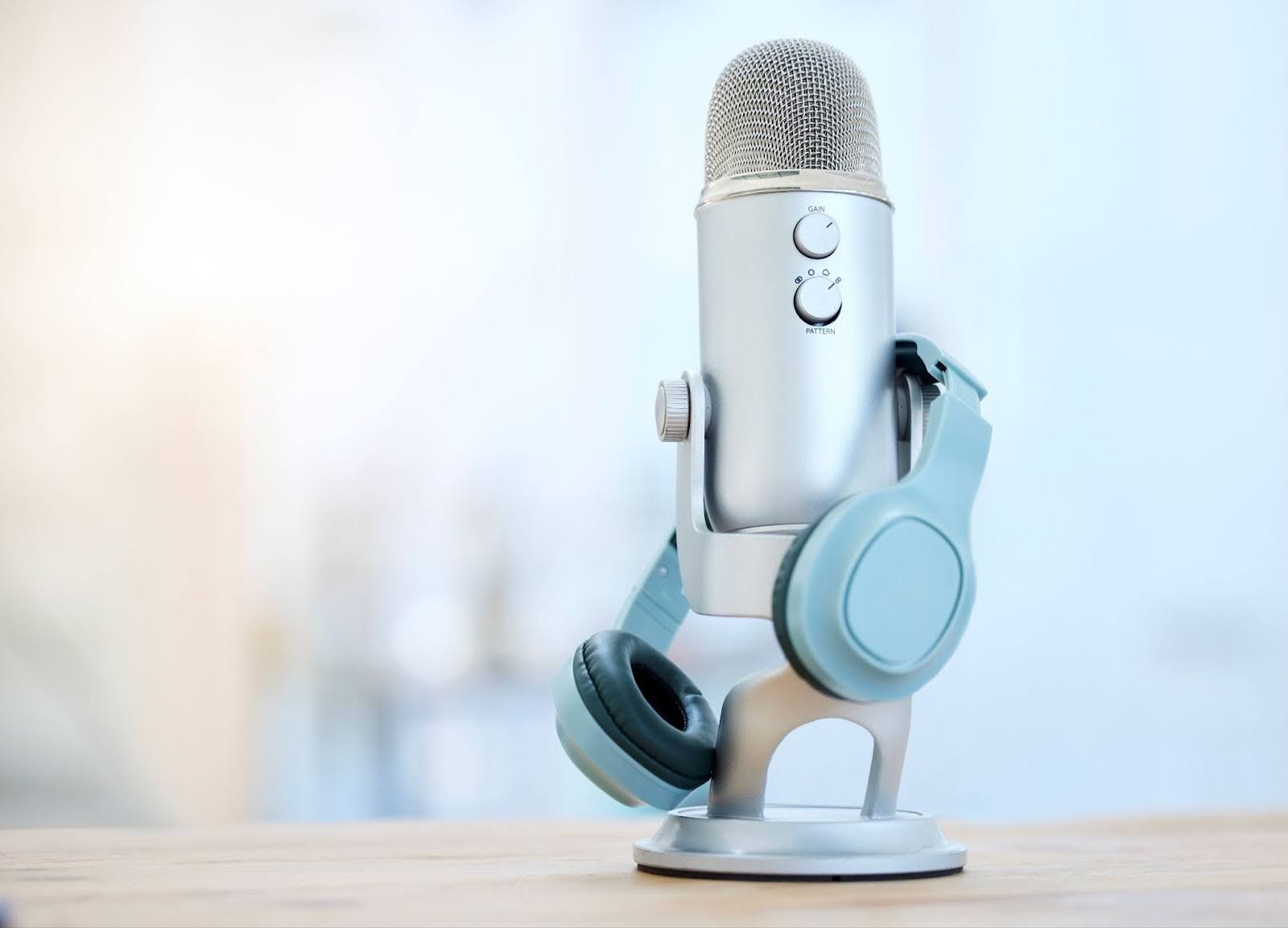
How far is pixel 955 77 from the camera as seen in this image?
180cm

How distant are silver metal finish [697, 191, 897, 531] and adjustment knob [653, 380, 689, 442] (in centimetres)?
2

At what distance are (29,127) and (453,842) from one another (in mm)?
1077

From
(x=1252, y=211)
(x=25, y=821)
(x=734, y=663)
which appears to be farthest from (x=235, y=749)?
(x=1252, y=211)

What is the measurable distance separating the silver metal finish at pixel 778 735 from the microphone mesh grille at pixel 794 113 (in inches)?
12.8

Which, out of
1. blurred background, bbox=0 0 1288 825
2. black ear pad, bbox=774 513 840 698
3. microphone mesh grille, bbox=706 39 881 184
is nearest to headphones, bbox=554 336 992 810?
black ear pad, bbox=774 513 840 698

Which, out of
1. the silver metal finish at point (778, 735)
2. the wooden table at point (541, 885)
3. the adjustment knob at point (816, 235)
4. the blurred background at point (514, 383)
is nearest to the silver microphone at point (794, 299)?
the adjustment knob at point (816, 235)

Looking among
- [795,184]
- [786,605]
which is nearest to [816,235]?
[795,184]

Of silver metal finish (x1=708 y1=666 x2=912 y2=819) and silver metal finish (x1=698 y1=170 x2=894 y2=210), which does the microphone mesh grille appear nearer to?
silver metal finish (x1=698 y1=170 x2=894 y2=210)

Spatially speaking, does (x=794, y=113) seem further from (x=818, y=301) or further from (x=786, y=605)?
(x=786, y=605)

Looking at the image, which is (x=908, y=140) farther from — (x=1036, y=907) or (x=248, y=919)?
(x=248, y=919)

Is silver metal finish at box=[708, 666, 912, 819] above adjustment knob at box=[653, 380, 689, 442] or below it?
Result: below

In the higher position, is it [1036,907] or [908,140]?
[908,140]

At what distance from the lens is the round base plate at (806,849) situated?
88 centimetres

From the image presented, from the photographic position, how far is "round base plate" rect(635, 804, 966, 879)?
2.88 ft
